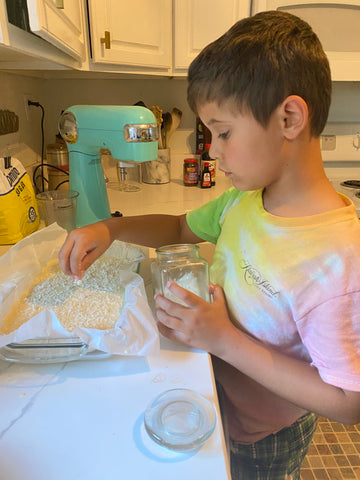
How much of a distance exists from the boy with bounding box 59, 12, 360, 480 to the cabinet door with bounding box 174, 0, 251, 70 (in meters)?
0.89

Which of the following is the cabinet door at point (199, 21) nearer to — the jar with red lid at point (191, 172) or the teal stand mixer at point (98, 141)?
the jar with red lid at point (191, 172)

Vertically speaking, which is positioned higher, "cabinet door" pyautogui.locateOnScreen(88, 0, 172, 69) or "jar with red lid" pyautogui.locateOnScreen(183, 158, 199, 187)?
"cabinet door" pyautogui.locateOnScreen(88, 0, 172, 69)

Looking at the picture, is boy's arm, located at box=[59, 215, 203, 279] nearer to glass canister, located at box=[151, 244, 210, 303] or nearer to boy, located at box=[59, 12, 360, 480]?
boy, located at box=[59, 12, 360, 480]

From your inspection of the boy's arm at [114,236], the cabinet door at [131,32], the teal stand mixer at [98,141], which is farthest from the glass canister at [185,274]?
the cabinet door at [131,32]

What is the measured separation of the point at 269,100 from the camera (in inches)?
19.4

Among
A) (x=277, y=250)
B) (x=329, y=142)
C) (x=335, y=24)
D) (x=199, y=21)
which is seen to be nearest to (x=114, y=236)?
(x=277, y=250)

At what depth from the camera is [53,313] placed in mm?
477

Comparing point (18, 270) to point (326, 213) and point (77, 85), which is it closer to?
point (326, 213)

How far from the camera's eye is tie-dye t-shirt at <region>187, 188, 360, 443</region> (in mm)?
459

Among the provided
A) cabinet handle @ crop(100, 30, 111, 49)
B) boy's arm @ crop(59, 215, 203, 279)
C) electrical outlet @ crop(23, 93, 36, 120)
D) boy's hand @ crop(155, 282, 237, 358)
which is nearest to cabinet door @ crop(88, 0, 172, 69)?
cabinet handle @ crop(100, 30, 111, 49)

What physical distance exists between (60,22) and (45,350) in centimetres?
67

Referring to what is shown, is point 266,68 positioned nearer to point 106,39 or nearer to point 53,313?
point 53,313

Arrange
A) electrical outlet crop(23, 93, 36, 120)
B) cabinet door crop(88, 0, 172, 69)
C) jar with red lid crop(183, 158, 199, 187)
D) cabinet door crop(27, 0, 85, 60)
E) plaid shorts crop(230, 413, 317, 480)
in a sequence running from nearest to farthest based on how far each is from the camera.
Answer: cabinet door crop(27, 0, 85, 60) → plaid shorts crop(230, 413, 317, 480) → cabinet door crop(88, 0, 172, 69) → electrical outlet crop(23, 93, 36, 120) → jar with red lid crop(183, 158, 199, 187)

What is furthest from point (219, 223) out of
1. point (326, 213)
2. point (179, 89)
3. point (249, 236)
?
point (179, 89)
